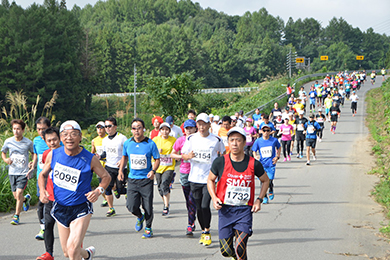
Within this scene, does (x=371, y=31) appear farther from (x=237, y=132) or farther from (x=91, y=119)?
(x=237, y=132)

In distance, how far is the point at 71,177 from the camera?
5473 millimetres

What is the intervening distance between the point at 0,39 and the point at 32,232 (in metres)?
50.6

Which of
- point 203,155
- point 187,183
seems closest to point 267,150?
point 187,183

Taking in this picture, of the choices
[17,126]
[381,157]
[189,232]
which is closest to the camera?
[189,232]

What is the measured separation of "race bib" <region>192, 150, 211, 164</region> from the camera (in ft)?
24.8

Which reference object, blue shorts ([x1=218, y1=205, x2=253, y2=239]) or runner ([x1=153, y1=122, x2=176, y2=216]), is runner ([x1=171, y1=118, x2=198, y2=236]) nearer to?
runner ([x1=153, y1=122, x2=176, y2=216])

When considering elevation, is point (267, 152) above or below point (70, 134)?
below

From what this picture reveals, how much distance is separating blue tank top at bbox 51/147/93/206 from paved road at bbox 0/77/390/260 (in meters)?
1.60

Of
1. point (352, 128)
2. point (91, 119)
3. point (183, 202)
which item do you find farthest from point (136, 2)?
point (183, 202)

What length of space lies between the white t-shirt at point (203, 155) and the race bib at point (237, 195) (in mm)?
1863

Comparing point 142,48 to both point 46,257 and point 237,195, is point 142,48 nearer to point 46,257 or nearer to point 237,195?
point 46,257

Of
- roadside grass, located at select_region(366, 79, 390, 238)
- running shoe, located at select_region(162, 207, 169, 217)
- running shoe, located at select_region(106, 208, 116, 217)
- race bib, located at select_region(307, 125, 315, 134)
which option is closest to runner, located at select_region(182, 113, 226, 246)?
running shoe, located at select_region(162, 207, 169, 217)

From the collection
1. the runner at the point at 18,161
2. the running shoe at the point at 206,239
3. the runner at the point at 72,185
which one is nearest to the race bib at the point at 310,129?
the running shoe at the point at 206,239

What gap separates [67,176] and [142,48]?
106834 mm
